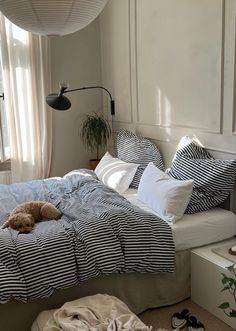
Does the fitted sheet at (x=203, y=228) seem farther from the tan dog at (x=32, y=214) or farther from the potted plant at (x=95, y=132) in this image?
the potted plant at (x=95, y=132)

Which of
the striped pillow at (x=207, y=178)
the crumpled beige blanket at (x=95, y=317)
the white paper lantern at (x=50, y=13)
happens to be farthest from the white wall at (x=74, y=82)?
the crumpled beige blanket at (x=95, y=317)

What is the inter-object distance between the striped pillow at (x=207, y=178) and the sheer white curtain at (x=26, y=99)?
5.96 ft

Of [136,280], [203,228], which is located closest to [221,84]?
[203,228]

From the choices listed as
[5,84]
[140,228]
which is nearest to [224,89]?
Result: [140,228]

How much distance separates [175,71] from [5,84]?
5.69 feet

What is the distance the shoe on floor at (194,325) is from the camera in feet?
6.93

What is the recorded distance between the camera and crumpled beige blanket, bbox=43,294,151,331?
65.4 inches

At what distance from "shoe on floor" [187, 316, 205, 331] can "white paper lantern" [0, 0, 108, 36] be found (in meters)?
1.75

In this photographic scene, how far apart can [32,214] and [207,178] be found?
1158mm

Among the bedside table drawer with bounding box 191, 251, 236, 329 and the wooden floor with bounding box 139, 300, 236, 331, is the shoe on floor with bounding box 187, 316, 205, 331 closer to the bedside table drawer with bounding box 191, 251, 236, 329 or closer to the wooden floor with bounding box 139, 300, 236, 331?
the wooden floor with bounding box 139, 300, 236, 331

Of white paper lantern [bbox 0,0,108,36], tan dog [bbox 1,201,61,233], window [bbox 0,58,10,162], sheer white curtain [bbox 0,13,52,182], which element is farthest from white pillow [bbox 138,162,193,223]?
window [bbox 0,58,10,162]

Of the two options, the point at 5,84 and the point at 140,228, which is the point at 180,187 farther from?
the point at 5,84

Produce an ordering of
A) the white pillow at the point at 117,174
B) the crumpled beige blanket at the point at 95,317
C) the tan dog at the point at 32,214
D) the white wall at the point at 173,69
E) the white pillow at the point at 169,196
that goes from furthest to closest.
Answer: the white pillow at the point at 117,174
the white wall at the point at 173,69
the white pillow at the point at 169,196
the tan dog at the point at 32,214
the crumpled beige blanket at the point at 95,317

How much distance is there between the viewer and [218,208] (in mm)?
2631
